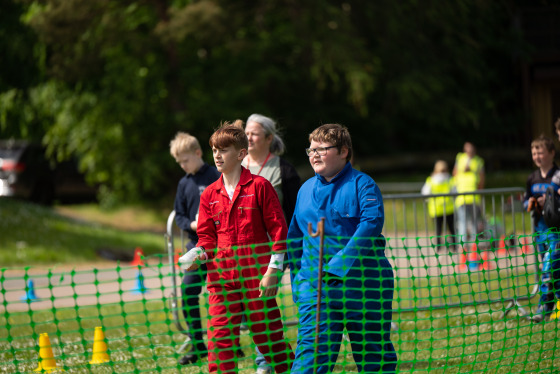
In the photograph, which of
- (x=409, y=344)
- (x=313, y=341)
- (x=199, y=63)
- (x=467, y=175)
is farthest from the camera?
(x=199, y=63)

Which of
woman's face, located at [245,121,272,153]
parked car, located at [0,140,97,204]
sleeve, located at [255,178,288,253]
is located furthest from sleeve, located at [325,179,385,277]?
parked car, located at [0,140,97,204]

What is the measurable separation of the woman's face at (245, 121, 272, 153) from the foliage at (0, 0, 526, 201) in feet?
37.5

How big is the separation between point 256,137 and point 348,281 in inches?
73.5

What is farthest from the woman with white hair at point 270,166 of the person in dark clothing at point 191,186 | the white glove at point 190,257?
the white glove at point 190,257

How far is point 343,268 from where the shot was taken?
13.8 feet

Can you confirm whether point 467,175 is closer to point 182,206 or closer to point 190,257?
point 182,206

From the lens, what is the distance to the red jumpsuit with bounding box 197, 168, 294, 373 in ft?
15.3

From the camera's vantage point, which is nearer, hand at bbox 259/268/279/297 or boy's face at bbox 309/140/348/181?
boy's face at bbox 309/140/348/181

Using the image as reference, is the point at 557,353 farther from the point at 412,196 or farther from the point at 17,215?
the point at 17,215

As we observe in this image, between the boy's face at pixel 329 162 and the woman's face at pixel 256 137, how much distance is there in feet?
4.66

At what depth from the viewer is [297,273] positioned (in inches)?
180

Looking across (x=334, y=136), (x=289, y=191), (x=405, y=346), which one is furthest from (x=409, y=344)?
→ (x=334, y=136)

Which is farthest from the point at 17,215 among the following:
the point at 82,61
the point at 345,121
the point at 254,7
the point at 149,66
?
the point at 345,121

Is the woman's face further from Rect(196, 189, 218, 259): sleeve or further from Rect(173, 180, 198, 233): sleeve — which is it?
Rect(196, 189, 218, 259): sleeve
